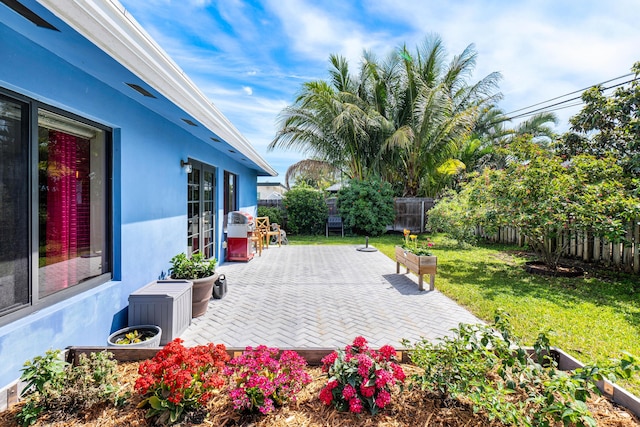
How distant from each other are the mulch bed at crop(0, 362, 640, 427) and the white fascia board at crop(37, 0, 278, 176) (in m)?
2.35

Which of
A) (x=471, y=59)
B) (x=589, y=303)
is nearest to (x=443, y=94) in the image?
(x=471, y=59)

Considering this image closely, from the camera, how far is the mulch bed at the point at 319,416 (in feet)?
5.87

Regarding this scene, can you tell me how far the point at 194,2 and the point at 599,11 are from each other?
8.80 meters

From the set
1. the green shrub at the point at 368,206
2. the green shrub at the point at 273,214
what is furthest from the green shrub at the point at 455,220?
the green shrub at the point at 273,214

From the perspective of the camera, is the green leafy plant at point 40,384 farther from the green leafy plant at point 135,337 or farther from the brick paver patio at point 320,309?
the brick paver patio at point 320,309

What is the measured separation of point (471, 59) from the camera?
1509 centimetres

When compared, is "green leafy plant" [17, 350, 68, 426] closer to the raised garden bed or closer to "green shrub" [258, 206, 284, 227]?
the raised garden bed

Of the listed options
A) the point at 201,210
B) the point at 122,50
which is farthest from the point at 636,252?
the point at 122,50

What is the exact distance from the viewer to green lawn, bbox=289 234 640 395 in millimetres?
3402

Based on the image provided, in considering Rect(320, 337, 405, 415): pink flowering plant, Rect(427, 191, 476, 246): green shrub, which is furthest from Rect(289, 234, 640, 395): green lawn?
Rect(427, 191, 476, 246): green shrub

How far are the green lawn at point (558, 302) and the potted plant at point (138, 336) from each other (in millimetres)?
3243

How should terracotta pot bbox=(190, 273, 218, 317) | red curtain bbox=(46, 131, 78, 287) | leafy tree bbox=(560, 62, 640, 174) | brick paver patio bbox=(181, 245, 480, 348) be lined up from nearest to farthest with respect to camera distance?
red curtain bbox=(46, 131, 78, 287) < brick paver patio bbox=(181, 245, 480, 348) < terracotta pot bbox=(190, 273, 218, 317) < leafy tree bbox=(560, 62, 640, 174)

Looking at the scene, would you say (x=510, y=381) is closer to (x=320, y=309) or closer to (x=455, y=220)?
(x=320, y=309)

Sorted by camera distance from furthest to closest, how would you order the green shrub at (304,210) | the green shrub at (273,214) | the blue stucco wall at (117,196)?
the green shrub at (304,210) → the green shrub at (273,214) → the blue stucco wall at (117,196)
